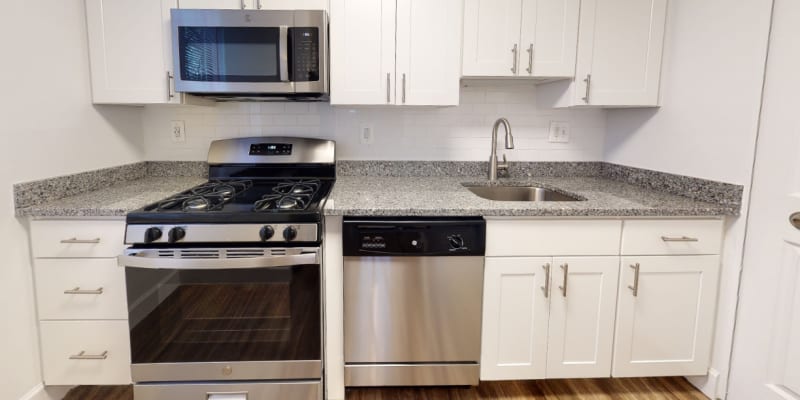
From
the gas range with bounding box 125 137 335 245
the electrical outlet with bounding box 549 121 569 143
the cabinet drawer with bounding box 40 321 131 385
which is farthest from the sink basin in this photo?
the cabinet drawer with bounding box 40 321 131 385

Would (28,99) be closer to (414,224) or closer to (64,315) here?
(64,315)

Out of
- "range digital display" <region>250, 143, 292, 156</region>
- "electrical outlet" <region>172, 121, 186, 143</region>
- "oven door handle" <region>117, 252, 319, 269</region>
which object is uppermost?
"electrical outlet" <region>172, 121, 186, 143</region>

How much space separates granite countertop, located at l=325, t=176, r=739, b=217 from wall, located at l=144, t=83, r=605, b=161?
355 millimetres

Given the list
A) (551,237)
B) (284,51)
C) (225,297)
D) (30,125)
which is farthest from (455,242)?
(30,125)

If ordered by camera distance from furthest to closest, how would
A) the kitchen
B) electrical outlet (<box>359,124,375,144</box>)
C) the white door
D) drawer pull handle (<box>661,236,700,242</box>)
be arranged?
1. electrical outlet (<box>359,124,375,144</box>)
2. drawer pull handle (<box>661,236,700,242</box>)
3. the kitchen
4. the white door

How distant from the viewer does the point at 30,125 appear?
161 centimetres

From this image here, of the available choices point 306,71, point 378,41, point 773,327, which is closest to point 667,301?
point 773,327

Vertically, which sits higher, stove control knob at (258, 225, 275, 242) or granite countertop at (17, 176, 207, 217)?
granite countertop at (17, 176, 207, 217)

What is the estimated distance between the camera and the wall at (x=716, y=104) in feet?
5.28

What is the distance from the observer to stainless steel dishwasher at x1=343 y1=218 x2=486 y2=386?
5.35ft

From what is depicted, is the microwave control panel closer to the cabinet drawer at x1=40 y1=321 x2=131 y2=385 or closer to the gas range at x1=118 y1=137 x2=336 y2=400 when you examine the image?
the gas range at x1=118 y1=137 x2=336 y2=400

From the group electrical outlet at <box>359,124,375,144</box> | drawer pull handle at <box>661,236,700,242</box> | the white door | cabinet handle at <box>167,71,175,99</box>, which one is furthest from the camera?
electrical outlet at <box>359,124,375,144</box>

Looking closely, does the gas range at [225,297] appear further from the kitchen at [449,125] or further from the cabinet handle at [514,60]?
the cabinet handle at [514,60]

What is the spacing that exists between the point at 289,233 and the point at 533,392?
127 centimetres
